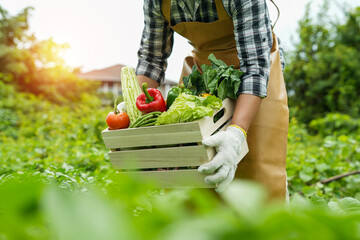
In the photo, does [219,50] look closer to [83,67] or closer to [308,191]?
[308,191]

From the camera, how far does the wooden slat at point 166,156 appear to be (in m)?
1.59

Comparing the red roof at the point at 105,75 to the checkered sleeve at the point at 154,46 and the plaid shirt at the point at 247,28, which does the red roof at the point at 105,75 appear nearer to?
the checkered sleeve at the point at 154,46

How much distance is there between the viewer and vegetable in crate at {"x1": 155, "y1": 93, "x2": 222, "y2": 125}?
5.18ft

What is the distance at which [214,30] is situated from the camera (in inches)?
84.1

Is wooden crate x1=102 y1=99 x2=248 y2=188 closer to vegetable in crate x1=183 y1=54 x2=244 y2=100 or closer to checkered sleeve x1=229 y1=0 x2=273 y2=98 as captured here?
vegetable in crate x1=183 y1=54 x2=244 y2=100

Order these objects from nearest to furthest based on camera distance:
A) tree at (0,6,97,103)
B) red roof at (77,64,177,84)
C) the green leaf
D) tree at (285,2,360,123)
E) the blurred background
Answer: the blurred background
the green leaf
tree at (285,2,360,123)
tree at (0,6,97,103)
red roof at (77,64,177,84)

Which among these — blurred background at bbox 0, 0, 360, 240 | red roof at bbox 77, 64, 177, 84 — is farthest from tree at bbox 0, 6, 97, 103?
red roof at bbox 77, 64, 177, 84

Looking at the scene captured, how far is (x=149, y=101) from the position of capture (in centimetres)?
198

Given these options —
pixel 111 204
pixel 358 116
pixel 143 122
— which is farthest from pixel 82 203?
pixel 358 116

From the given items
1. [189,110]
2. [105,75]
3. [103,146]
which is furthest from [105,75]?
[189,110]

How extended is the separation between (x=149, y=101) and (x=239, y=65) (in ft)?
2.11

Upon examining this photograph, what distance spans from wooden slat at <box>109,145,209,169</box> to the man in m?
0.06

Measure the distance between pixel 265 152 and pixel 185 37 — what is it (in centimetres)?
97

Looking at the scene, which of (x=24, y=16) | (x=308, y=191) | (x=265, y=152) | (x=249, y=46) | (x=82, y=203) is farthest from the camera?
(x=24, y=16)
